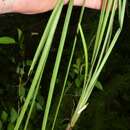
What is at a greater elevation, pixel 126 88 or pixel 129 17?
pixel 129 17

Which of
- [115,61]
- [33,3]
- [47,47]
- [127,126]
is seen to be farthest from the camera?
[115,61]

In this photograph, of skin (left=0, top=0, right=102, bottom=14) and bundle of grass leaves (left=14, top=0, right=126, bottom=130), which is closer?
bundle of grass leaves (left=14, top=0, right=126, bottom=130)

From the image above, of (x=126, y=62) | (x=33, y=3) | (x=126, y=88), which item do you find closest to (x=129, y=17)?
(x=126, y=62)

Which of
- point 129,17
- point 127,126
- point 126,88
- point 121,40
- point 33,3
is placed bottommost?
point 127,126

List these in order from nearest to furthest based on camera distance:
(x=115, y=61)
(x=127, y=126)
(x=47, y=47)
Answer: (x=47, y=47) → (x=127, y=126) → (x=115, y=61)

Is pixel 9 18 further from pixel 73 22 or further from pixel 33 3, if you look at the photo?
pixel 33 3

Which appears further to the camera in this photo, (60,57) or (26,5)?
(26,5)

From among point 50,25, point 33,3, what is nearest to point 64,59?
point 33,3

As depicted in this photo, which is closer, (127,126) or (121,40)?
(127,126)

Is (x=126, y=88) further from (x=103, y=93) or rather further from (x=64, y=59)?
(x=64, y=59)

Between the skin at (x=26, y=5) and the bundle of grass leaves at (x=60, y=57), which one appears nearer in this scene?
the bundle of grass leaves at (x=60, y=57)
